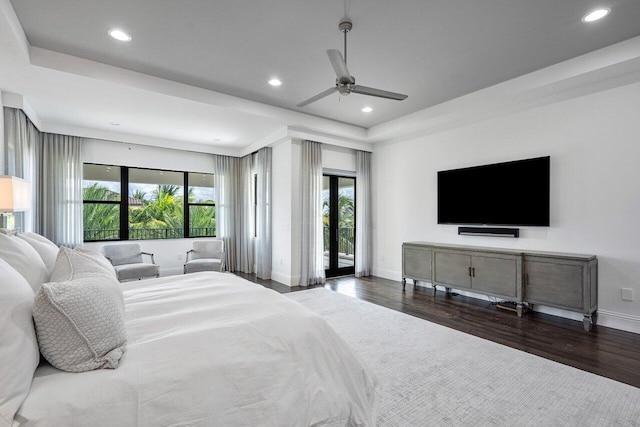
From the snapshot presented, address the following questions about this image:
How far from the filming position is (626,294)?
10.9 ft

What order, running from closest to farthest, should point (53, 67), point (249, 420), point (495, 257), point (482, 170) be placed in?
point (249, 420), point (53, 67), point (495, 257), point (482, 170)

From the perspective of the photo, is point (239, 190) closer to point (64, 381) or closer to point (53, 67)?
point (53, 67)

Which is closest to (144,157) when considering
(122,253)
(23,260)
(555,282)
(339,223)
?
(122,253)

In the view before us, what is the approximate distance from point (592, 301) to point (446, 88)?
301 centimetres

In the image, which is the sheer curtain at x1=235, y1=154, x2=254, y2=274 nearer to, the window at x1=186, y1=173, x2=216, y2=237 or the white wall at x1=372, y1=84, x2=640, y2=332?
the window at x1=186, y1=173, x2=216, y2=237

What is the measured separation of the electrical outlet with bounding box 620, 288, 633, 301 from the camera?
3307mm

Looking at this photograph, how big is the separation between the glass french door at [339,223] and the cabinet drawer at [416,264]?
4.47 feet

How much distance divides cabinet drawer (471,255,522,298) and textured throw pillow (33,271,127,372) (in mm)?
4150

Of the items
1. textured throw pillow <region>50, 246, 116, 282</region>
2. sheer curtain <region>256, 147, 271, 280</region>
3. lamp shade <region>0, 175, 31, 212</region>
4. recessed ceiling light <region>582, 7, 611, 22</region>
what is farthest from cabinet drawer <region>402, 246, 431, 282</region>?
lamp shade <region>0, 175, 31, 212</region>

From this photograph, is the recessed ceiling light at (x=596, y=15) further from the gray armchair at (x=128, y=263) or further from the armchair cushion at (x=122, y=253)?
the armchair cushion at (x=122, y=253)

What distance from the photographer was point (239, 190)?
700 centimetres

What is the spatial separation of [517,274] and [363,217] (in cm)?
294

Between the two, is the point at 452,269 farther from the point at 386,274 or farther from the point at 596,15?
the point at 596,15

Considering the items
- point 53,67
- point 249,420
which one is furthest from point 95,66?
point 249,420
